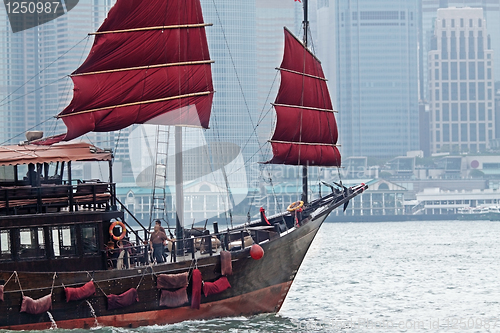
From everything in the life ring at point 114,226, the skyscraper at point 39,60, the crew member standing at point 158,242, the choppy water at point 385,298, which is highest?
the skyscraper at point 39,60

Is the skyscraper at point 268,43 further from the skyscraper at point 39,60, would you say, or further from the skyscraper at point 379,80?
the skyscraper at point 379,80

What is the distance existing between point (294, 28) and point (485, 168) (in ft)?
Result: 177

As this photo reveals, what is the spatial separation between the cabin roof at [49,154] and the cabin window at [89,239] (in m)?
1.78

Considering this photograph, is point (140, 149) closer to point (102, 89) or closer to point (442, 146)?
point (102, 89)

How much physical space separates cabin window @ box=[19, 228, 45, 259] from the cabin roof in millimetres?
1722

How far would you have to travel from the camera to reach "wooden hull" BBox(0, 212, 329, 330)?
1991 cm

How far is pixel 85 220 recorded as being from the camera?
20.5m

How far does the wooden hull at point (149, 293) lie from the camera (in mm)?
19906

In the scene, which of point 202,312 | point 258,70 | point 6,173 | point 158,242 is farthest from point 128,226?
point 258,70

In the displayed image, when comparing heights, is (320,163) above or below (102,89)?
below

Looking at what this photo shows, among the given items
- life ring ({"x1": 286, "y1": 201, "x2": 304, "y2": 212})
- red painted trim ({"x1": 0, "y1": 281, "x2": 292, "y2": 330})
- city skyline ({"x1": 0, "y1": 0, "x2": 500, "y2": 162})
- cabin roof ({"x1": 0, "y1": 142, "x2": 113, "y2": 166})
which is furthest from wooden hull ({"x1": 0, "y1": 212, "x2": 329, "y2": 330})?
city skyline ({"x1": 0, "y1": 0, "x2": 500, "y2": 162})

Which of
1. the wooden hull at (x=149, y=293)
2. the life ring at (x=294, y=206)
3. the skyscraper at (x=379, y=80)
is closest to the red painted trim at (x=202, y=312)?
the wooden hull at (x=149, y=293)

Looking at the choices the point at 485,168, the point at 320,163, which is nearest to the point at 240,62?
the point at 485,168

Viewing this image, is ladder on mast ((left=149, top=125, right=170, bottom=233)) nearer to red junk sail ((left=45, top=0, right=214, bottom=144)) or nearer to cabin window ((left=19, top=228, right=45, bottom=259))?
red junk sail ((left=45, top=0, right=214, bottom=144))
